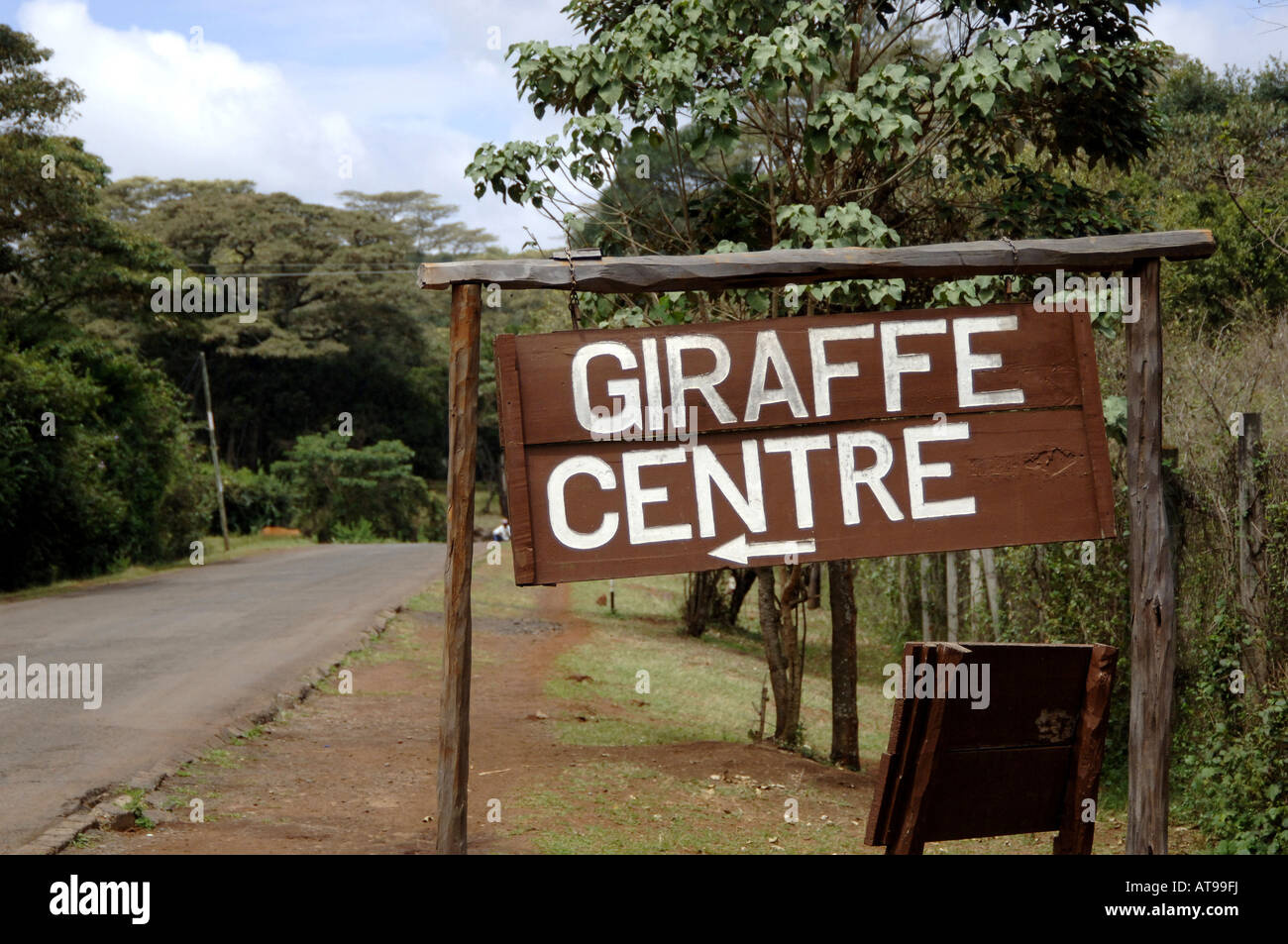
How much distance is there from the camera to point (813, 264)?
4371mm

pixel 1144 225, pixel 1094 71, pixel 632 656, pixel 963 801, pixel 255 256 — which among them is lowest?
pixel 632 656

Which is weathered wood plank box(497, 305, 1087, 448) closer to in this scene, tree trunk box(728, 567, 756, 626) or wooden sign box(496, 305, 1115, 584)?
wooden sign box(496, 305, 1115, 584)

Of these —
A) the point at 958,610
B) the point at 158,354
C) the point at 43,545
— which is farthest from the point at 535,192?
the point at 158,354

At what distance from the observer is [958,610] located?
46.2ft

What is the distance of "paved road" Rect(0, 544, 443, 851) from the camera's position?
8078mm

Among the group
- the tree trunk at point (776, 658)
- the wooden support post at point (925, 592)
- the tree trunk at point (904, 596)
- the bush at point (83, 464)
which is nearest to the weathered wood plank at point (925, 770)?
the tree trunk at point (776, 658)

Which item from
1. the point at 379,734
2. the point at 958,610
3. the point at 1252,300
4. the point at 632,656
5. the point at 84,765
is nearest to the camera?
the point at 84,765

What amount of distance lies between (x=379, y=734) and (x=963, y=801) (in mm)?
6892

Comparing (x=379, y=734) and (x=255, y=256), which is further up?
(x=255, y=256)

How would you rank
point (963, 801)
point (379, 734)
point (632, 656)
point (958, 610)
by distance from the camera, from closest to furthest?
1. point (963, 801)
2. point (379, 734)
3. point (958, 610)
4. point (632, 656)

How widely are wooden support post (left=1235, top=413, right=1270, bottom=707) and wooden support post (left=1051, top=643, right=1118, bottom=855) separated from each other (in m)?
3.34

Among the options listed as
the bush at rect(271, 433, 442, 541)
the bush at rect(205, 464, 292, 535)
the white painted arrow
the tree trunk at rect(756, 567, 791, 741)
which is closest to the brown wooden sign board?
the white painted arrow

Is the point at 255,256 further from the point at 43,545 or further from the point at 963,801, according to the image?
the point at 963,801

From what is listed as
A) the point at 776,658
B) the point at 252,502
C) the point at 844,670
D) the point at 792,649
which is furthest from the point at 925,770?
the point at 252,502
